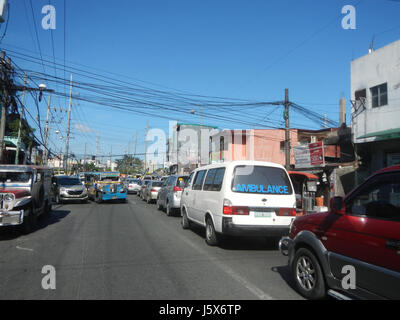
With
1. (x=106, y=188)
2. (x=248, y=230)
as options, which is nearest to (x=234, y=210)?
(x=248, y=230)

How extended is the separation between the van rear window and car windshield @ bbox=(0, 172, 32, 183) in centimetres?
717

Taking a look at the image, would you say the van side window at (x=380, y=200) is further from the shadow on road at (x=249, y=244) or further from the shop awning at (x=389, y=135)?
the shop awning at (x=389, y=135)

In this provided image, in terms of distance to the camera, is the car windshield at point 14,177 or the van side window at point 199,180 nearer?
the van side window at point 199,180

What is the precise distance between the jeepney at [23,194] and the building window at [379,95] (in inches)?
580

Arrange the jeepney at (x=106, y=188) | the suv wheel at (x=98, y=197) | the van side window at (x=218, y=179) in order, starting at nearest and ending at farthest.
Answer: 1. the van side window at (x=218, y=179)
2. the jeepney at (x=106, y=188)
3. the suv wheel at (x=98, y=197)

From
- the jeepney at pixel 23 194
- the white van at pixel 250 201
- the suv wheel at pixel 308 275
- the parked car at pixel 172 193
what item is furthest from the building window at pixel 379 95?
the jeepney at pixel 23 194

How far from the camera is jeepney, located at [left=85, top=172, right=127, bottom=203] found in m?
19.7

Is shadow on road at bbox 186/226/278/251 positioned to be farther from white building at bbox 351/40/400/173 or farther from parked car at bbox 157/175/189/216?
white building at bbox 351/40/400/173

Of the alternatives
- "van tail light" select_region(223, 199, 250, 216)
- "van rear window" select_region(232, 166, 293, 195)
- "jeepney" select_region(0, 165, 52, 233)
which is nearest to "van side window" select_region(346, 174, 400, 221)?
"van tail light" select_region(223, 199, 250, 216)

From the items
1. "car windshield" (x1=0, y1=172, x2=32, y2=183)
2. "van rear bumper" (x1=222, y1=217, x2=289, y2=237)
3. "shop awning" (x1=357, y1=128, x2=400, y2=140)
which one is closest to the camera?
"van rear bumper" (x1=222, y1=217, x2=289, y2=237)

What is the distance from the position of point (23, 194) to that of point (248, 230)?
651 cm

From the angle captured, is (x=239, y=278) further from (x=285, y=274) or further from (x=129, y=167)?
(x=129, y=167)

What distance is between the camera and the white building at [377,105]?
1354 cm

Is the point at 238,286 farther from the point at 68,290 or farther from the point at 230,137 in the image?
the point at 230,137
